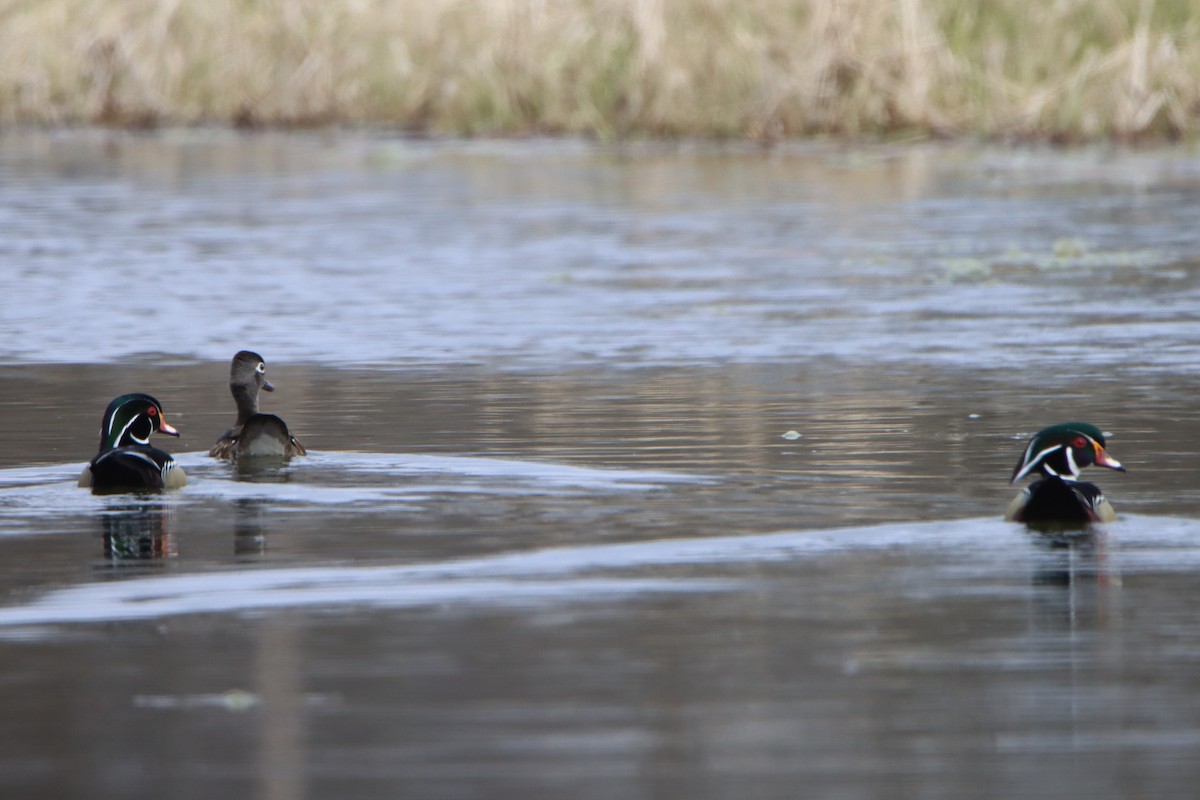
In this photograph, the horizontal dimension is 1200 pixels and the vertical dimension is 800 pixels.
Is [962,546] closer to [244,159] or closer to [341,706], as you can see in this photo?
[341,706]

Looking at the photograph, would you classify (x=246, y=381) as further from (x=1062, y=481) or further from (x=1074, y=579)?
(x=1074, y=579)

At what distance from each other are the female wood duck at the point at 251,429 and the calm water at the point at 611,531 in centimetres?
13

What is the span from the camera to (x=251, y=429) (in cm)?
1018

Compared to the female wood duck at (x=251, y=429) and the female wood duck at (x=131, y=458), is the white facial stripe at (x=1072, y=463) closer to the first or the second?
the female wood duck at (x=251, y=429)

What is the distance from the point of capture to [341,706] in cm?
615

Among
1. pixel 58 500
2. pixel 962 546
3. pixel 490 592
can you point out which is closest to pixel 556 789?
pixel 490 592

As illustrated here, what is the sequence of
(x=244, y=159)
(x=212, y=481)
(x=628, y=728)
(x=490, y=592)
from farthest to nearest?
(x=244, y=159)
(x=212, y=481)
(x=490, y=592)
(x=628, y=728)

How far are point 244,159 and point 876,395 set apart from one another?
2217cm

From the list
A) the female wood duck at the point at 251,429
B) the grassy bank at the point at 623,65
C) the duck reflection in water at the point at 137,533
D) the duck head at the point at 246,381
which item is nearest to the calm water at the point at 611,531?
the duck reflection in water at the point at 137,533

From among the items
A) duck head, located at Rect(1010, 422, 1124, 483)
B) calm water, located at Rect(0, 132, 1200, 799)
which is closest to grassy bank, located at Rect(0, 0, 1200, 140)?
calm water, located at Rect(0, 132, 1200, 799)

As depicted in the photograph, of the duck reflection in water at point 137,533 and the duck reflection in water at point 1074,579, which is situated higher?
the duck reflection in water at point 137,533

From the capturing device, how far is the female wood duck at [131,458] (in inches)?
373

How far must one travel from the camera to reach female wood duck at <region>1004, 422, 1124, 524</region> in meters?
8.25

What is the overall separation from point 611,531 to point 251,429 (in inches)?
86.2
